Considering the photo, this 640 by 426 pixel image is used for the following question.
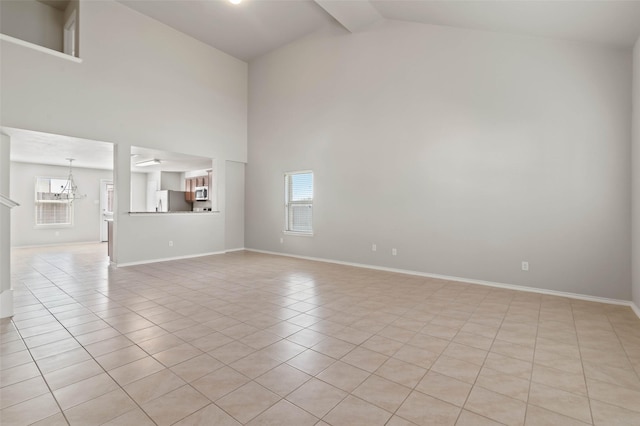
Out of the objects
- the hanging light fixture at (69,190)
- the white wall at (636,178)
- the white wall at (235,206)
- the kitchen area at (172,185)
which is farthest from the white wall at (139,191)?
the white wall at (636,178)

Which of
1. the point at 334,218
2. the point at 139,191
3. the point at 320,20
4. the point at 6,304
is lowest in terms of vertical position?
the point at 6,304

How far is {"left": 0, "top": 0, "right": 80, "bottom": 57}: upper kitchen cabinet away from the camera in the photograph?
17.2 ft

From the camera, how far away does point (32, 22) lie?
551cm

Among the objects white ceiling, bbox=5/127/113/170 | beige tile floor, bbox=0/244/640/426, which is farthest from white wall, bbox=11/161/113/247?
beige tile floor, bbox=0/244/640/426

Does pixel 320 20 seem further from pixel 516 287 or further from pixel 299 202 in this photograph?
pixel 516 287

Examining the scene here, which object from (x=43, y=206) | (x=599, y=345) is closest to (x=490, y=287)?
(x=599, y=345)

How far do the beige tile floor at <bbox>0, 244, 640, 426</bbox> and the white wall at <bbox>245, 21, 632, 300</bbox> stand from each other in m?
0.78

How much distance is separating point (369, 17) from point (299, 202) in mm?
3728

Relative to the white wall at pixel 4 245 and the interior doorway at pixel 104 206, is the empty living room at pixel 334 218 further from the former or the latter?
the interior doorway at pixel 104 206

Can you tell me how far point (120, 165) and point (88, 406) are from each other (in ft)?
16.0

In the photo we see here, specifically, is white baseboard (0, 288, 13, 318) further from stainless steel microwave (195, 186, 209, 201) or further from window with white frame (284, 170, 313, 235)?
stainless steel microwave (195, 186, 209, 201)

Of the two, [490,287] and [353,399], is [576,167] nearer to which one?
[490,287]

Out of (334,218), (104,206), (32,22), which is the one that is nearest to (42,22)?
(32,22)

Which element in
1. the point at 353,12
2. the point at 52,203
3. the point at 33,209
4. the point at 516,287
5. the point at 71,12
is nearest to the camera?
the point at 516,287
